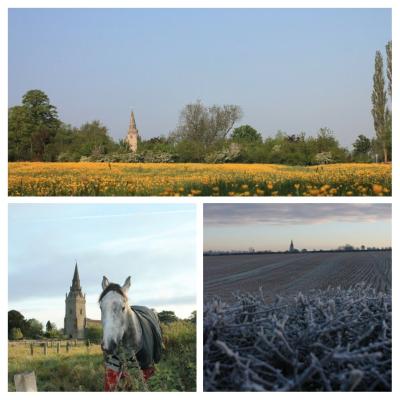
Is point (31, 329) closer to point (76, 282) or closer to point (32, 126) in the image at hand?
point (76, 282)

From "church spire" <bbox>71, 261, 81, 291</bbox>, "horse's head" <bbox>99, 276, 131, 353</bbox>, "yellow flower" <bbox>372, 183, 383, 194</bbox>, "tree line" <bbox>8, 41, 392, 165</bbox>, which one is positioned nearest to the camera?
"horse's head" <bbox>99, 276, 131, 353</bbox>

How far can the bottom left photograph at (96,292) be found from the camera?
831cm

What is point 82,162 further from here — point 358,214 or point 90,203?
point 358,214

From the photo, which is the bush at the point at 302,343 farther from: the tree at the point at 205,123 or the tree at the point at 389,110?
the tree at the point at 205,123

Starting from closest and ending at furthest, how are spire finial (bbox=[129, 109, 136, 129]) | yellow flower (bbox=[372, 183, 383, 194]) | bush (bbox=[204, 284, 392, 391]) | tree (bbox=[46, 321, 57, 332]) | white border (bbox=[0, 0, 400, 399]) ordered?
bush (bbox=[204, 284, 392, 391]), white border (bbox=[0, 0, 400, 399]), tree (bbox=[46, 321, 57, 332]), yellow flower (bbox=[372, 183, 383, 194]), spire finial (bbox=[129, 109, 136, 129])

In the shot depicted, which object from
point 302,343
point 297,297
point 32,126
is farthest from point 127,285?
point 32,126

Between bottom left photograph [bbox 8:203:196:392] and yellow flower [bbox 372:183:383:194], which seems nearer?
bottom left photograph [bbox 8:203:196:392]

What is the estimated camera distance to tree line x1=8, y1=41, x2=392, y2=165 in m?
9.16

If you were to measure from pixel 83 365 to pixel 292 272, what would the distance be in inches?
99.1

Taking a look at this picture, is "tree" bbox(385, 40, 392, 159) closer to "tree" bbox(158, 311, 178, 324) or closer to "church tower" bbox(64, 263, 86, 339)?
"tree" bbox(158, 311, 178, 324)

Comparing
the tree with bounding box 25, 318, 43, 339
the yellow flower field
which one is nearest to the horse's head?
the tree with bounding box 25, 318, 43, 339

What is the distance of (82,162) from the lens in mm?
9430

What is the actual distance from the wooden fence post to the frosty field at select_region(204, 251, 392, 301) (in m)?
2.09
